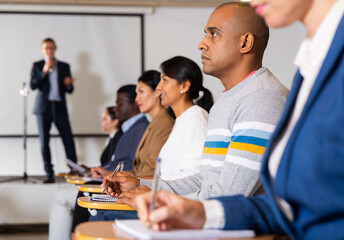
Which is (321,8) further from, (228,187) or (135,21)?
(135,21)

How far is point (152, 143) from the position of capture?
109 inches

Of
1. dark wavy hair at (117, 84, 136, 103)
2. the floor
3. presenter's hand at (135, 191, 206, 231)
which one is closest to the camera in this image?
presenter's hand at (135, 191, 206, 231)

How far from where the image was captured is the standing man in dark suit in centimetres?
563

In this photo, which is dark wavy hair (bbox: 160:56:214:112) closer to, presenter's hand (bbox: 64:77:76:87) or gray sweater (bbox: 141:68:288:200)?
gray sweater (bbox: 141:68:288:200)

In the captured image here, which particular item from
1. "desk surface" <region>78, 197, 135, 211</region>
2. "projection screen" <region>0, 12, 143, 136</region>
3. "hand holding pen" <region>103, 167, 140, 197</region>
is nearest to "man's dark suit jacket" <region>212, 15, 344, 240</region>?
"desk surface" <region>78, 197, 135, 211</region>

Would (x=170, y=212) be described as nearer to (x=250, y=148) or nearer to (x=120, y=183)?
(x=250, y=148)

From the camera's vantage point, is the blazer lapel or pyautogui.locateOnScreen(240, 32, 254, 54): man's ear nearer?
the blazer lapel

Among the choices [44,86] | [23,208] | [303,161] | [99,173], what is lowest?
[23,208]

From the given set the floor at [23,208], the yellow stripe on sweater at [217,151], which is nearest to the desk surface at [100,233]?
the yellow stripe on sweater at [217,151]

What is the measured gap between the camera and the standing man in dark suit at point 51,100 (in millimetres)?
5633

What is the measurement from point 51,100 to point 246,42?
4.31 meters

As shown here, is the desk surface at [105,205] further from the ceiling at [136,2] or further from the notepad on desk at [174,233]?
the ceiling at [136,2]

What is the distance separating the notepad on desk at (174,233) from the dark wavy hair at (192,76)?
1.64 m

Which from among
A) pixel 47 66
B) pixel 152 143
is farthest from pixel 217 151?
pixel 47 66
